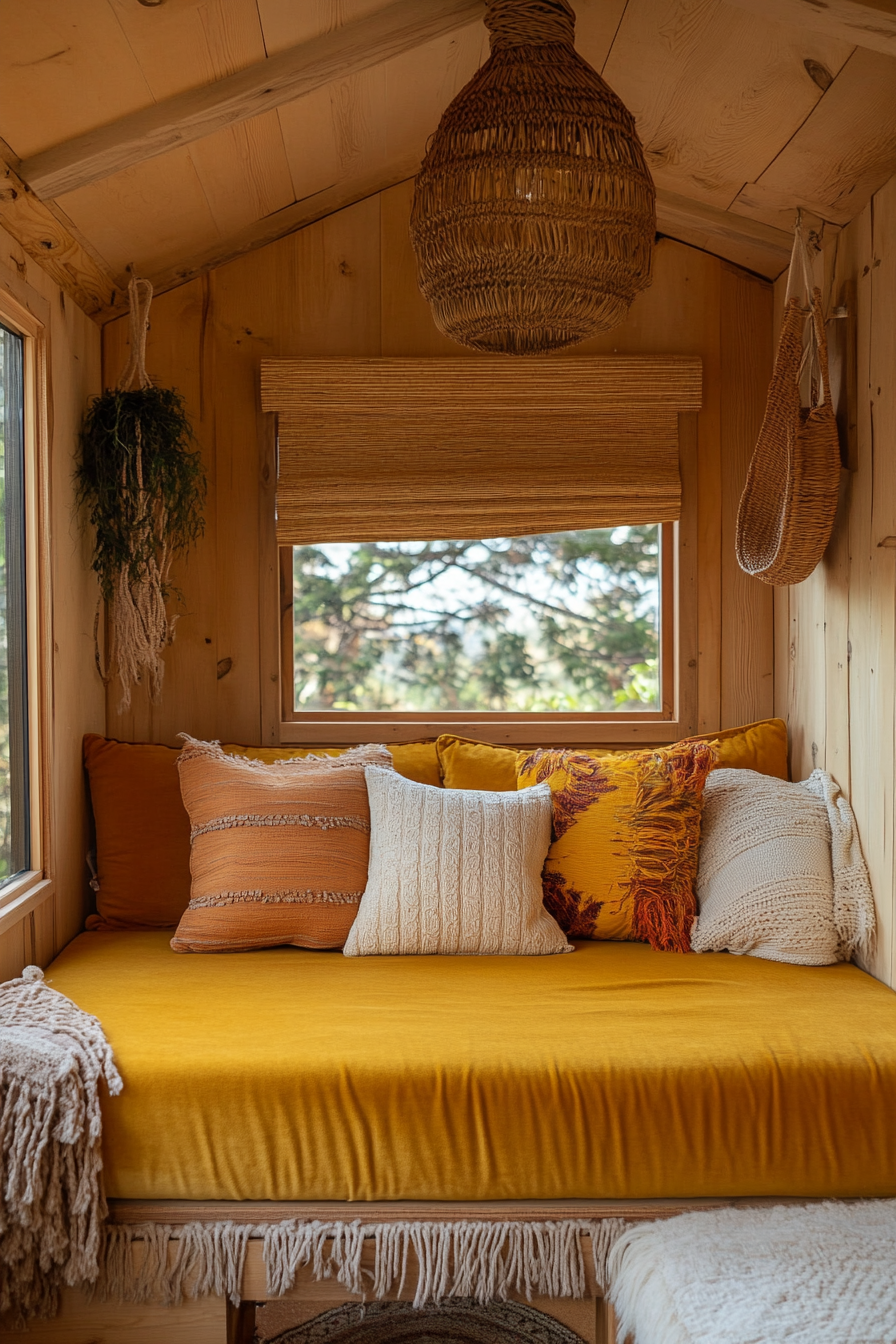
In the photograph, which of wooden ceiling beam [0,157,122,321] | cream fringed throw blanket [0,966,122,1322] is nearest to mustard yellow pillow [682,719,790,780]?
cream fringed throw blanket [0,966,122,1322]

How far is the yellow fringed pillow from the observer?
2.32 m

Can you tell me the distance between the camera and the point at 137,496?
2455mm

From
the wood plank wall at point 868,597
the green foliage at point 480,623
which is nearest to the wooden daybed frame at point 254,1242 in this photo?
the wood plank wall at point 868,597

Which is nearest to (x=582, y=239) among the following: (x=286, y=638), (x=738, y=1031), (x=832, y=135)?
(x=832, y=135)

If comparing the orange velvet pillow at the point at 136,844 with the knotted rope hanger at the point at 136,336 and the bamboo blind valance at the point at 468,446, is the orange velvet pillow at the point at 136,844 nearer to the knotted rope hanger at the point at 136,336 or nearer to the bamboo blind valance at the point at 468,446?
the bamboo blind valance at the point at 468,446

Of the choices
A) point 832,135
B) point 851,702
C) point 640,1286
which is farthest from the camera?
point 851,702

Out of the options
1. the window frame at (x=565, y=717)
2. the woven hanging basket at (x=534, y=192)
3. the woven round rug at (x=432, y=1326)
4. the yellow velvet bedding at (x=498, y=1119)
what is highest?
the woven hanging basket at (x=534, y=192)

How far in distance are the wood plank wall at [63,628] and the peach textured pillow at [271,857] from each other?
29 cm

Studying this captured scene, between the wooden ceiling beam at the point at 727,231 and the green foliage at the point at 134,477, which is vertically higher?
the wooden ceiling beam at the point at 727,231

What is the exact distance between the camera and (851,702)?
2.27m

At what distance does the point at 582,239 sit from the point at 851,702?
1.22 meters

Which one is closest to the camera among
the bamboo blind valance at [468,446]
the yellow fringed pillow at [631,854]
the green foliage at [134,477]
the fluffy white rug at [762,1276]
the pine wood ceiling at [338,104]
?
the fluffy white rug at [762,1276]

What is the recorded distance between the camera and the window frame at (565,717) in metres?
2.78

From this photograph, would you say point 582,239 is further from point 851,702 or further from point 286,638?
point 286,638
